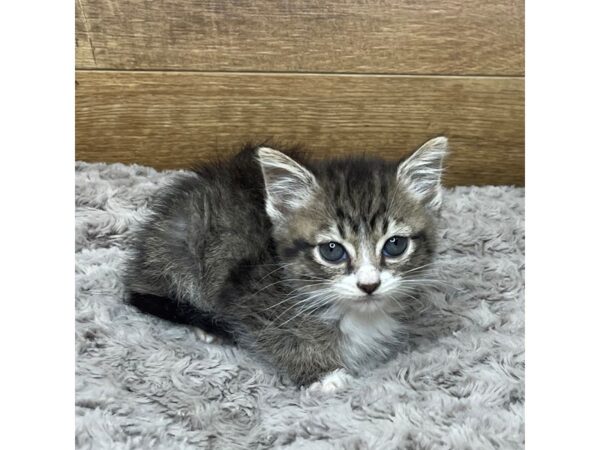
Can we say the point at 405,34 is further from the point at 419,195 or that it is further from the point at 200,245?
the point at 200,245

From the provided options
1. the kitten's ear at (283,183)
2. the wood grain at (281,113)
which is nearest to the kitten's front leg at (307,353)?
the kitten's ear at (283,183)

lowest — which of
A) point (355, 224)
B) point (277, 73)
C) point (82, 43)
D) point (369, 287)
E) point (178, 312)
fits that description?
point (178, 312)

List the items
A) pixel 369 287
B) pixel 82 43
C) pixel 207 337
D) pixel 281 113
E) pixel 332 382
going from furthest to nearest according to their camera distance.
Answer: pixel 281 113
pixel 82 43
pixel 207 337
pixel 332 382
pixel 369 287

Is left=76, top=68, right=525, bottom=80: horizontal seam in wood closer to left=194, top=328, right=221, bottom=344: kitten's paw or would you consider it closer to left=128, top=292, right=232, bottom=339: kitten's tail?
left=128, top=292, right=232, bottom=339: kitten's tail

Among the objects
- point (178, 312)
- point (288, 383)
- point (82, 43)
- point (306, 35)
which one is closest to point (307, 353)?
point (288, 383)

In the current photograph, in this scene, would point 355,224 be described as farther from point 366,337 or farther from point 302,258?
point 366,337
